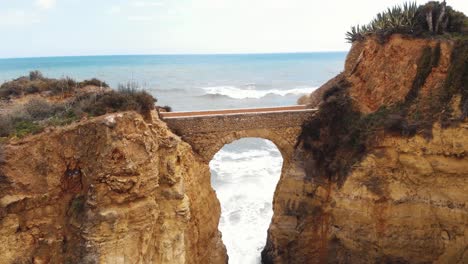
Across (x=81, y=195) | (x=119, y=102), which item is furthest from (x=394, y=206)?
(x=81, y=195)

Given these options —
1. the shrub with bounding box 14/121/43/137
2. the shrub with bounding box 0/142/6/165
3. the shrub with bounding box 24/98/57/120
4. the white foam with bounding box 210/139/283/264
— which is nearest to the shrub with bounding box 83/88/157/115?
the shrub with bounding box 24/98/57/120

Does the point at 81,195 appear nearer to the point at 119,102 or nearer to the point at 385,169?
the point at 119,102

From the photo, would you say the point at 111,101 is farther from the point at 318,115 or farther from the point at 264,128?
the point at 318,115

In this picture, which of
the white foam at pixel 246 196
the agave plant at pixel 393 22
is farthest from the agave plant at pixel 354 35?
the white foam at pixel 246 196

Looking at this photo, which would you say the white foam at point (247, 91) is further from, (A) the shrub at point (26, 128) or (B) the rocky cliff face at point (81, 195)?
(B) the rocky cliff face at point (81, 195)

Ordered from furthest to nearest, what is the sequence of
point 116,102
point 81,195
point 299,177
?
point 299,177, point 116,102, point 81,195

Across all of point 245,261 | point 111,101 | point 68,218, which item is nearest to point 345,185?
point 245,261
